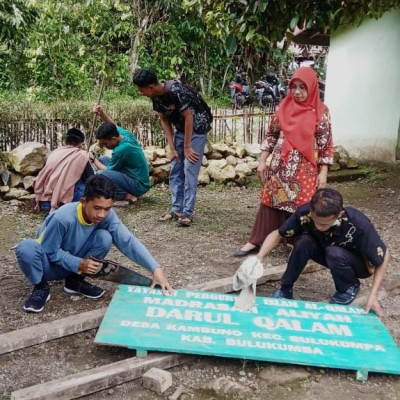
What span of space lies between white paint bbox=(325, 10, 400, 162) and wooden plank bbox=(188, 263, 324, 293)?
4498mm

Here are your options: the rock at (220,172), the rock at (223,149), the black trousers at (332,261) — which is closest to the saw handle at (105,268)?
the black trousers at (332,261)

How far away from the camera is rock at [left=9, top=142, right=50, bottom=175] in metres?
5.83

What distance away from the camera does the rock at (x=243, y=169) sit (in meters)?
6.84

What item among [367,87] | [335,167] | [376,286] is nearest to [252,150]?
[335,167]

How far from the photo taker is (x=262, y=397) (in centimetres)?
248

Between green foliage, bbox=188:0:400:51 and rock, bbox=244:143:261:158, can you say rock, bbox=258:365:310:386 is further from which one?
rock, bbox=244:143:261:158

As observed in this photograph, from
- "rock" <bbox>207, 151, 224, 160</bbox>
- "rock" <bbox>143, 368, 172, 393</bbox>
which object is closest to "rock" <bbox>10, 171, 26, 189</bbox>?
"rock" <bbox>207, 151, 224, 160</bbox>

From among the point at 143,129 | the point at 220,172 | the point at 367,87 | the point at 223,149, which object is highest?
the point at 367,87

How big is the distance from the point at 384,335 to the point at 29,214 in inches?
149

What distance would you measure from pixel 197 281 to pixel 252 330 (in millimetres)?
1122

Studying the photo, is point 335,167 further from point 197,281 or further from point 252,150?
point 197,281

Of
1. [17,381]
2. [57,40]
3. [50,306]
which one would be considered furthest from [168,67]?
[17,381]

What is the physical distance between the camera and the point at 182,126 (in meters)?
4.93

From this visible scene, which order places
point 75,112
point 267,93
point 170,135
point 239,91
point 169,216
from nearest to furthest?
point 170,135, point 169,216, point 75,112, point 239,91, point 267,93
